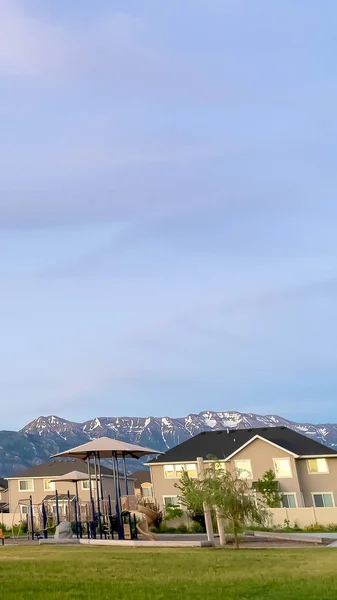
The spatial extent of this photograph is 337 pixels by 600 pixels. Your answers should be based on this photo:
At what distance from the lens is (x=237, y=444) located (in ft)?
168

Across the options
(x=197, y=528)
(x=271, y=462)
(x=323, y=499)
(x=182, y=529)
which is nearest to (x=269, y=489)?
(x=271, y=462)

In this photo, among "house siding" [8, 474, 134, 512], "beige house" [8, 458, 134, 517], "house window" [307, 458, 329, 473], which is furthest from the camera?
"house siding" [8, 474, 134, 512]

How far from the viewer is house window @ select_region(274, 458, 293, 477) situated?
46.3m

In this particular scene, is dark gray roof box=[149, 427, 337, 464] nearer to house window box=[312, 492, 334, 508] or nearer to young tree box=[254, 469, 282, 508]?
young tree box=[254, 469, 282, 508]

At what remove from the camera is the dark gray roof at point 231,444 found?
47.9 meters

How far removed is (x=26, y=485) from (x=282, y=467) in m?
32.3

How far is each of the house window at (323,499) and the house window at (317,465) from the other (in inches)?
66.5

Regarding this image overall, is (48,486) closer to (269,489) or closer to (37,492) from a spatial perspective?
(37,492)

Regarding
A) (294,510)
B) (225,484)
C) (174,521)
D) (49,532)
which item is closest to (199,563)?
(225,484)

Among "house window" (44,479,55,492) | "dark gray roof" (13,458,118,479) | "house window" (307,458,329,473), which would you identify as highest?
"dark gray roof" (13,458,118,479)

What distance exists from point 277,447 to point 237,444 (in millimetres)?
5060

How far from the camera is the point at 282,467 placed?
153ft

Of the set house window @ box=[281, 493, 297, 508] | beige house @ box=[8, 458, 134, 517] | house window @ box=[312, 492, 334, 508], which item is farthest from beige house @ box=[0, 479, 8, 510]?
house window @ box=[312, 492, 334, 508]

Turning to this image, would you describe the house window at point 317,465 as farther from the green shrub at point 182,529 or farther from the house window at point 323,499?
the green shrub at point 182,529
